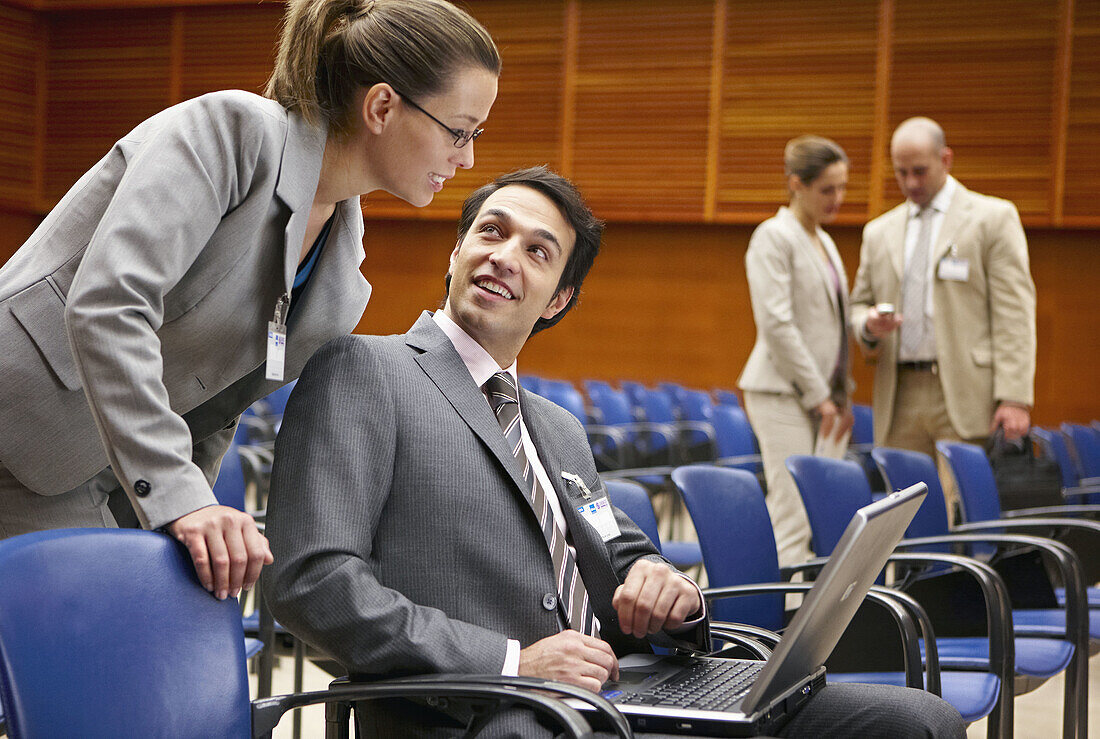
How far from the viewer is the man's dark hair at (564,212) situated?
1833 mm

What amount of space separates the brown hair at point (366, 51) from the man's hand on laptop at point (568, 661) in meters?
0.77

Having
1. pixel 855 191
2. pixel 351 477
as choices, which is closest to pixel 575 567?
pixel 351 477

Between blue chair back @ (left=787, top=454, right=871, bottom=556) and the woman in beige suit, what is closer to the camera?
blue chair back @ (left=787, top=454, right=871, bottom=556)

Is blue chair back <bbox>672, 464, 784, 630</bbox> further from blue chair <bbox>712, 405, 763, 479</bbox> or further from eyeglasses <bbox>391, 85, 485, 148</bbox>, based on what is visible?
blue chair <bbox>712, 405, 763, 479</bbox>

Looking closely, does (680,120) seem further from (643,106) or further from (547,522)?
(547,522)

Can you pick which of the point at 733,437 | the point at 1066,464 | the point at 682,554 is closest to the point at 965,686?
the point at 682,554

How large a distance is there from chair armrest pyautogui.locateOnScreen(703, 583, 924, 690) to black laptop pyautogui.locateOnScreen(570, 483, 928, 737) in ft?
1.34

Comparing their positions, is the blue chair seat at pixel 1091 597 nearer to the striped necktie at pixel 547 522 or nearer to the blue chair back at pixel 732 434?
the blue chair back at pixel 732 434

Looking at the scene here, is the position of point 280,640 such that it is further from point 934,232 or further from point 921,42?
point 921,42

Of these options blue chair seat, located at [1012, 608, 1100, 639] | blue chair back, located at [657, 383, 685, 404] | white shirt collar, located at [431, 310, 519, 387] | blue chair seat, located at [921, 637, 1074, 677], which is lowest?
blue chair back, located at [657, 383, 685, 404]

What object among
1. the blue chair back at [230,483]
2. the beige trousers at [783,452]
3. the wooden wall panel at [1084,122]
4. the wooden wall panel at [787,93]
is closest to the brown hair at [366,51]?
the blue chair back at [230,483]

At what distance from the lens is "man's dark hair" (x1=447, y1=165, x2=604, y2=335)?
1833 millimetres

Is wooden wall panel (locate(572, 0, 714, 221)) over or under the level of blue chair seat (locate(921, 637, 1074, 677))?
over

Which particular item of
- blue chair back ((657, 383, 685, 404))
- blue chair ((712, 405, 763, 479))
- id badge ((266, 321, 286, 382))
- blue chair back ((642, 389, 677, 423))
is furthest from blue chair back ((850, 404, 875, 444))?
id badge ((266, 321, 286, 382))
